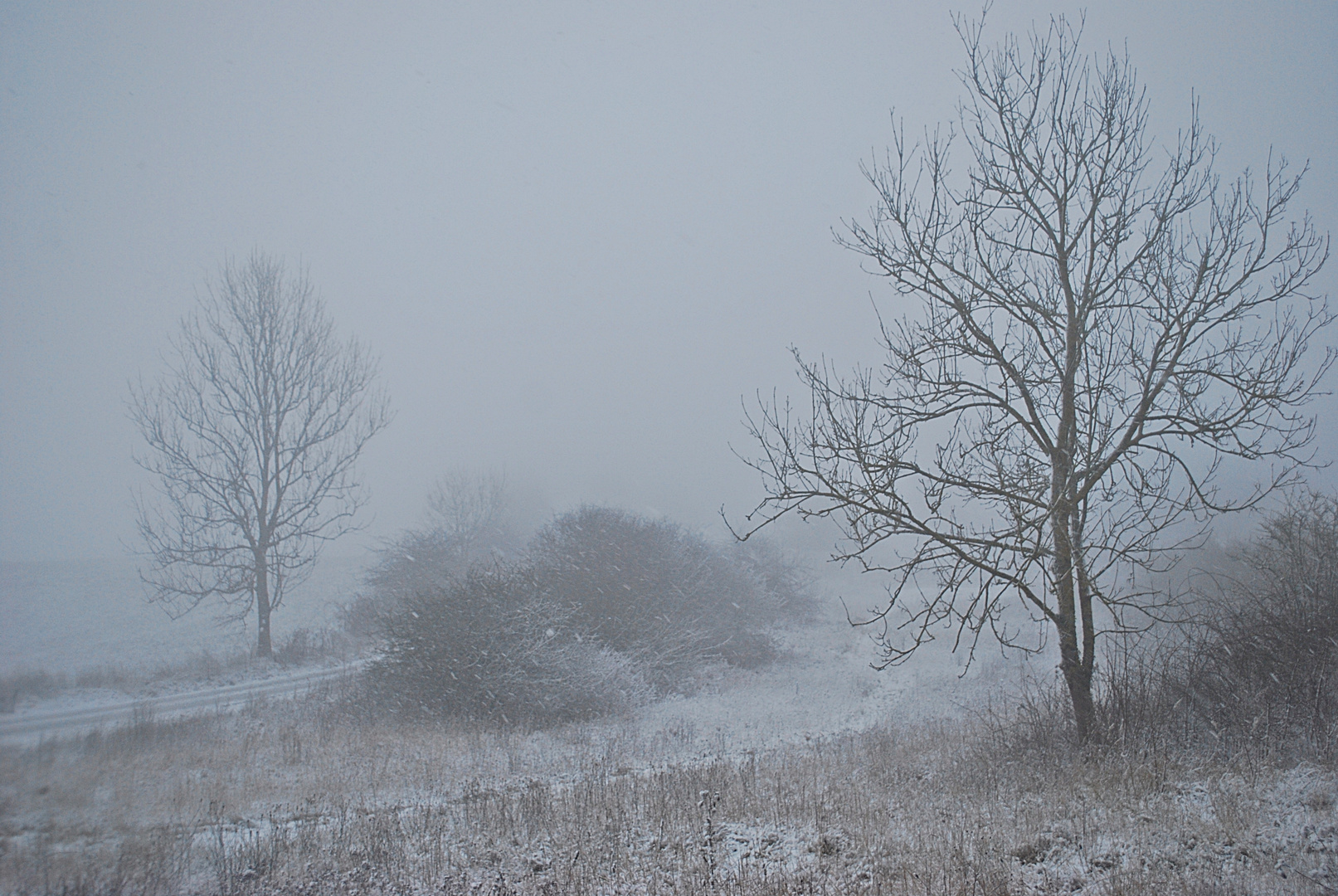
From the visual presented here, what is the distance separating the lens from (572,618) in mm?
17688

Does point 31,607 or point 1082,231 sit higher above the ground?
point 1082,231

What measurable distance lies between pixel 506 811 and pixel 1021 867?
5.11m

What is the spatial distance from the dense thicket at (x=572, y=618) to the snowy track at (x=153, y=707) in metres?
2.15

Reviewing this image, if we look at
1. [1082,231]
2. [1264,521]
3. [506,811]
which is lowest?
[506,811]

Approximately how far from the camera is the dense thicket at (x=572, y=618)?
13.8 meters

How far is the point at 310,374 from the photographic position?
65.3ft

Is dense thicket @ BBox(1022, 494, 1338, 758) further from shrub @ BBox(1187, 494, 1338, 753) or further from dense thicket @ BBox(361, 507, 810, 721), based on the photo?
dense thicket @ BBox(361, 507, 810, 721)

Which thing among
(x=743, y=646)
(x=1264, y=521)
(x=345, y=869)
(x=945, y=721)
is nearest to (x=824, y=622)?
(x=743, y=646)

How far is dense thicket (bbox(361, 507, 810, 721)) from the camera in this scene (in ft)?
45.4

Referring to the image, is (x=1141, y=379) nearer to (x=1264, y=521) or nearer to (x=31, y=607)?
(x=1264, y=521)

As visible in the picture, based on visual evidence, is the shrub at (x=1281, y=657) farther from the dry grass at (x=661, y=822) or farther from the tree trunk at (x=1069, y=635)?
the tree trunk at (x=1069, y=635)

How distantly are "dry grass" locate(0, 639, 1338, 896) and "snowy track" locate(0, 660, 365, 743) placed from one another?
0.49 metres

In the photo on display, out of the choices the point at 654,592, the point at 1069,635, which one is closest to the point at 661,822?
the point at 1069,635

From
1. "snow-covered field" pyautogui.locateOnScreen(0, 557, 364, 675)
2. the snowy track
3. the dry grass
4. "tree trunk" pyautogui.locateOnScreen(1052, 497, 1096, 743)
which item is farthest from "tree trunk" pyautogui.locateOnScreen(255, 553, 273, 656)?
"tree trunk" pyautogui.locateOnScreen(1052, 497, 1096, 743)
